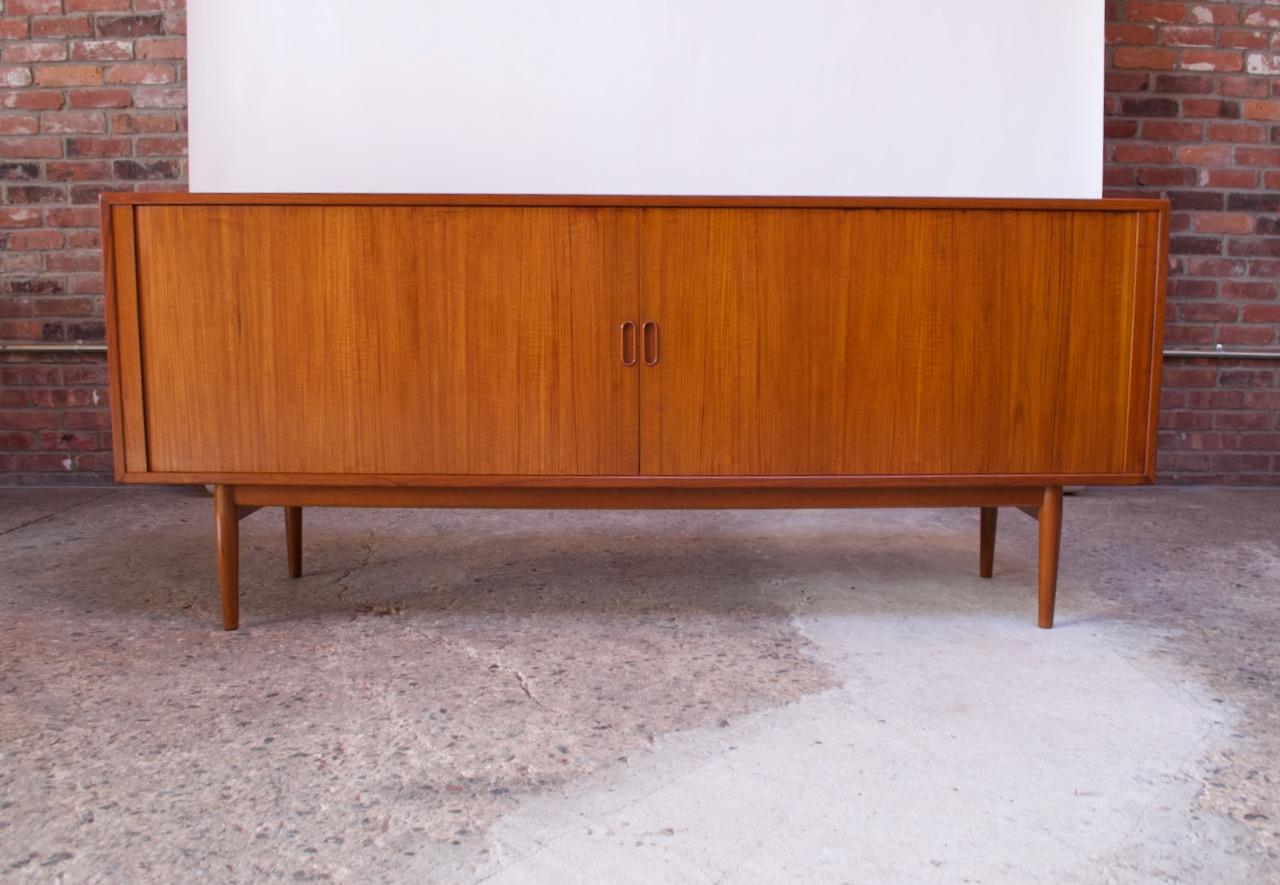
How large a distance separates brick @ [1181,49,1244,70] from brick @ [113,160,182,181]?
3.47 meters

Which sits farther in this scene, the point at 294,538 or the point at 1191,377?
the point at 1191,377

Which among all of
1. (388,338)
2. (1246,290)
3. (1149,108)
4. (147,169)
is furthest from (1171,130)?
(147,169)

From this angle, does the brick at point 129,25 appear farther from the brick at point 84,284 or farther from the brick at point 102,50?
the brick at point 84,284

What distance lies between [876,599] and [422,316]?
3.69ft

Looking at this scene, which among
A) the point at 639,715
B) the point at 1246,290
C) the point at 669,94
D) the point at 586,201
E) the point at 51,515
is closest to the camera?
the point at 639,715

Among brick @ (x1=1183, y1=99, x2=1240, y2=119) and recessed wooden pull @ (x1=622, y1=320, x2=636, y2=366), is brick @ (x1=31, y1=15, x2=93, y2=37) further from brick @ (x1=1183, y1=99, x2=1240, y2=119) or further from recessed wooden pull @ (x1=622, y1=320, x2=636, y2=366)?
brick @ (x1=1183, y1=99, x2=1240, y2=119)

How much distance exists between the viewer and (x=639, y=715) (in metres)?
→ 1.39

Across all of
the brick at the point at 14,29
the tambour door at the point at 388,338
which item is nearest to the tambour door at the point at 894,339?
the tambour door at the point at 388,338

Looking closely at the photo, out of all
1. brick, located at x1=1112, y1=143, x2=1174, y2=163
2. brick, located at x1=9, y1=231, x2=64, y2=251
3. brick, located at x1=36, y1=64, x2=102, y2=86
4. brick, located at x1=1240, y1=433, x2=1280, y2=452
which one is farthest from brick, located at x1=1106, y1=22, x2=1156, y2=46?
brick, located at x1=9, y1=231, x2=64, y2=251

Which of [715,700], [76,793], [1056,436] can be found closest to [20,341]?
[76,793]

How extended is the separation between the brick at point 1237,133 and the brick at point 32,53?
3935mm

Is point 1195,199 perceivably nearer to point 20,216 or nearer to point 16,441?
point 20,216

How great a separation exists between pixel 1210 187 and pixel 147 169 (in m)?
3.66

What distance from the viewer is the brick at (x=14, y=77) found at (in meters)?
3.14
